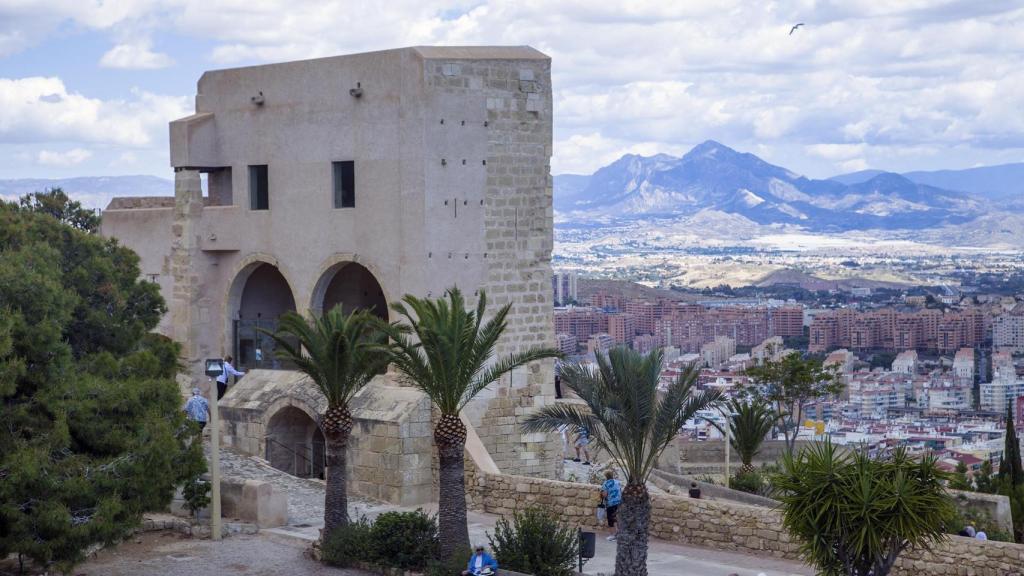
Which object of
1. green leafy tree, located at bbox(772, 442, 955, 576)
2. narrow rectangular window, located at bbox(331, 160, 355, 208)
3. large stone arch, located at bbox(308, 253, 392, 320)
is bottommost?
green leafy tree, located at bbox(772, 442, 955, 576)

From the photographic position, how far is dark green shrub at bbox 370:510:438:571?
17.6 metres

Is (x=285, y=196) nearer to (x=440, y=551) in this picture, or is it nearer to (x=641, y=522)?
(x=440, y=551)

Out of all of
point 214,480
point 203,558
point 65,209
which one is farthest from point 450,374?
point 65,209

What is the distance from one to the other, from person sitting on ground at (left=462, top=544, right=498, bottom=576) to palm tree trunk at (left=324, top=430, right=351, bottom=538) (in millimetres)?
2941

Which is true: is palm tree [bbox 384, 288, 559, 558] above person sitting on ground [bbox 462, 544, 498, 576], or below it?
above

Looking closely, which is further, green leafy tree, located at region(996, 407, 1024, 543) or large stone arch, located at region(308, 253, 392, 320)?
large stone arch, located at region(308, 253, 392, 320)

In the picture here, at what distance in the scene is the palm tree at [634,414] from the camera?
16297mm

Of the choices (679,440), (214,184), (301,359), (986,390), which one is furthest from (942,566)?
(986,390)

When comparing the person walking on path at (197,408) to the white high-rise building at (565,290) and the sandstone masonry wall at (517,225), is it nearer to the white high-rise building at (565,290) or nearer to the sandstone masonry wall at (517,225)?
the sandstone masonry wall at (517,225)

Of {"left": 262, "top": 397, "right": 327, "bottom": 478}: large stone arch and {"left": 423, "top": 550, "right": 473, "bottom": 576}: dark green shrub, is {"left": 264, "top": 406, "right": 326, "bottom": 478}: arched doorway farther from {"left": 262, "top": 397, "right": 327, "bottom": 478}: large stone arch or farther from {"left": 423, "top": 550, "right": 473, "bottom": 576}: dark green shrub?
{"left": 423, "top": 550, "right": 473, "bottom": 576}: dark green shrub

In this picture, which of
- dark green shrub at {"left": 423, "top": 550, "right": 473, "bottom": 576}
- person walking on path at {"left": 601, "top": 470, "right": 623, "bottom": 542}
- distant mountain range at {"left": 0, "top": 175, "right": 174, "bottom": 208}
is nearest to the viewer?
dark green shrub at {"left": 423, "top": 550, "right": 473, "bottom": 576}

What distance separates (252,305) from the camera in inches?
1102

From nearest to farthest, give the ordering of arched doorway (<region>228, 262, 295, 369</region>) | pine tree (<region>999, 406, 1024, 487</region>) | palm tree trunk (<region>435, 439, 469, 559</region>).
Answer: palm tree trunk (<region>435, 439, 469, 559</region>), arched doorway (<region>228, 262, 295, 369</region>), pine tree (<region>999, 406, 1024, 487</region>)

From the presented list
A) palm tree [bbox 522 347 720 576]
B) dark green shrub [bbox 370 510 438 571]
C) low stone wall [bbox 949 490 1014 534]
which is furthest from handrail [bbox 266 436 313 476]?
low stone wall [bbox 949 490 1014 534]
